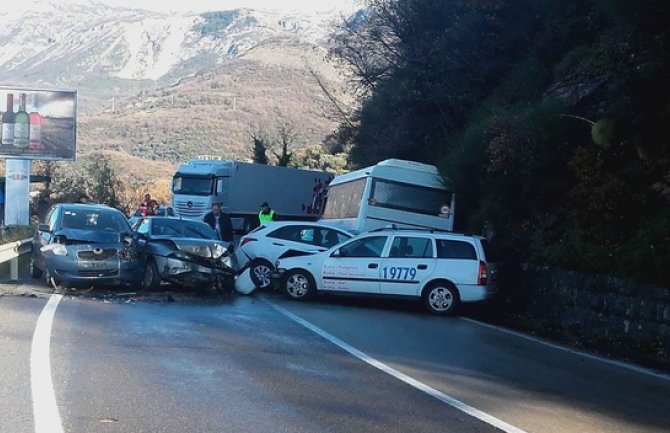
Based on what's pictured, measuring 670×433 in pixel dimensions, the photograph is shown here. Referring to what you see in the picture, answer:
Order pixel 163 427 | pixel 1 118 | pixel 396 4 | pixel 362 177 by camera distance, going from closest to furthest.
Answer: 1. pixel 163 427
2. pixel 362 177
3. pixel 396 4
4. pixel 1 118

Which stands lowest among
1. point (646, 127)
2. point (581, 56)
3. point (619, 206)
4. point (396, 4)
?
point (619, 206)

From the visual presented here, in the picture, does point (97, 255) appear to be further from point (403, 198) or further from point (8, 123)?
point (8, 123)

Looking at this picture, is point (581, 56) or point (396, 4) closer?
point (581, 56)

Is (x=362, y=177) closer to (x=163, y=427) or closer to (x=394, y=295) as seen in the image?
(x=394, y=295)

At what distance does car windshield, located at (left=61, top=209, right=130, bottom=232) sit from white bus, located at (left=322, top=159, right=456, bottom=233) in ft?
23.7

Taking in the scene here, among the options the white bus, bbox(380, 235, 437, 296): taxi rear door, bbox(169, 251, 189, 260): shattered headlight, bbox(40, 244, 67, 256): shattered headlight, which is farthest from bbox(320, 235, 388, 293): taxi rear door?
the white bus

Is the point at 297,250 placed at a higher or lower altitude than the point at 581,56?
lower

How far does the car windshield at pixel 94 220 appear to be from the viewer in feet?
58.5

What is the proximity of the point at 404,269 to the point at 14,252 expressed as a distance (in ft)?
24.9

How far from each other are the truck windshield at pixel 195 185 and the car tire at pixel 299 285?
21186 millimetres

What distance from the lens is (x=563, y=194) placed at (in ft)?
63.0

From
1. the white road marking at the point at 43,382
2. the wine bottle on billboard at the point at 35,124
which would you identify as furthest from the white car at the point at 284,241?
the wine bottle on billboard at the point at 35,124

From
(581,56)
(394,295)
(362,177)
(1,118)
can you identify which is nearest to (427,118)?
(362,177)

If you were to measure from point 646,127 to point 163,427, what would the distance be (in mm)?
11661
